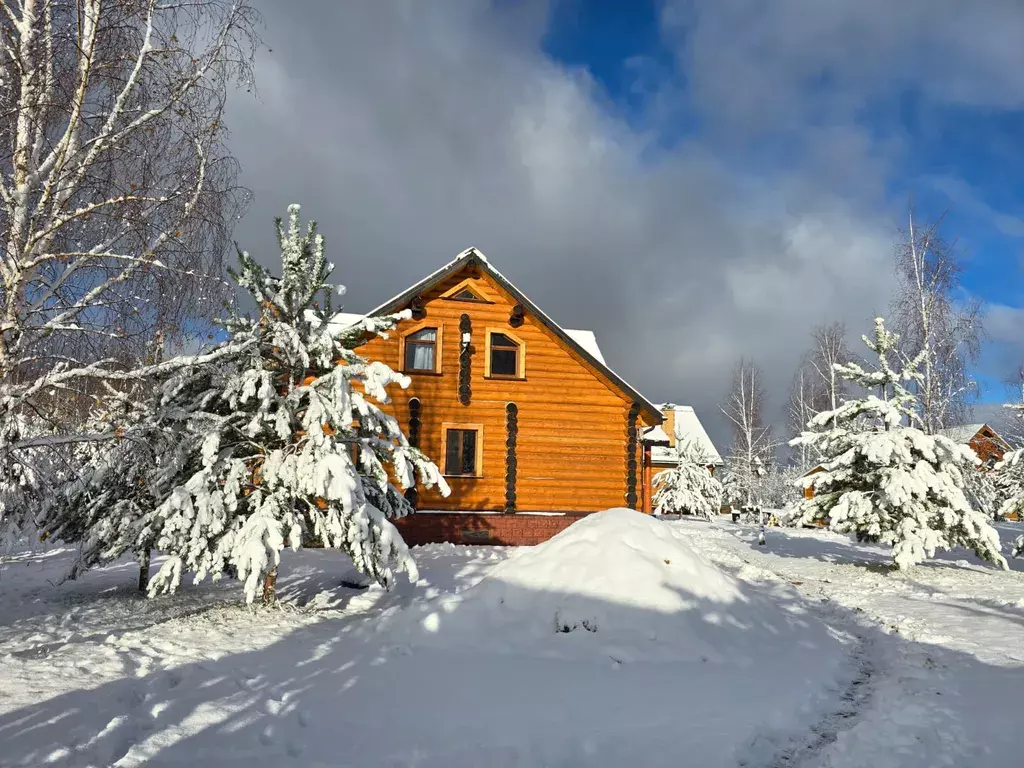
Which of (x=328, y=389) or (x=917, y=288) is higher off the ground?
(x=917, y=288)

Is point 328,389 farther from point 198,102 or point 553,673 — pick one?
point 553,673

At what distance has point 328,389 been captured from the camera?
998cm

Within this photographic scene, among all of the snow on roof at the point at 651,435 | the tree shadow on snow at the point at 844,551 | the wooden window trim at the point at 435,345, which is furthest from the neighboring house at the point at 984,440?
the wooden window trim at the point at 435,345

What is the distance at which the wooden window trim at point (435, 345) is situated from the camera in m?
19.0

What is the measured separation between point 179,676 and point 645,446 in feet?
56.7

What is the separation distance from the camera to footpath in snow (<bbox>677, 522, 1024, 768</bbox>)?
17.9 feet

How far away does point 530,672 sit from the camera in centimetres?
738

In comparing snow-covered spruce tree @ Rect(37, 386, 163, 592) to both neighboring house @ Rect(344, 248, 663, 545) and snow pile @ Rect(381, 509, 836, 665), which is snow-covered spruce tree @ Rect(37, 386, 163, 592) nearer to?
snow pile @ Rect(381, 509, 836, 665)

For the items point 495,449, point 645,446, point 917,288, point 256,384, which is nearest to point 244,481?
point 256,384

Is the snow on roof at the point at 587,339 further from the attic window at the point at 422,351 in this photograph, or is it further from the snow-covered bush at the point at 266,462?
the snow-covered bush at the point at 266,462

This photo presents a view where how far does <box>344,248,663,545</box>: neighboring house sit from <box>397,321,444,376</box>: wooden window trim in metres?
0.04

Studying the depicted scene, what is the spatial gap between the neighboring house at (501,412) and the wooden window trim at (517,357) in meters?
0.03

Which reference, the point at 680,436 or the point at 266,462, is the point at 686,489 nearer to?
the point at 680,436

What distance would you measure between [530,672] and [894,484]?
1167cm
